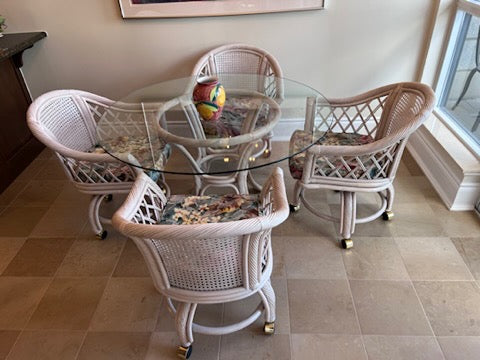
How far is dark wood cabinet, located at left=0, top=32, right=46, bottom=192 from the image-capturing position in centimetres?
249

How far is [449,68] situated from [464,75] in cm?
14

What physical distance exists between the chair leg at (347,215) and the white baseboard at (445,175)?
744 mm

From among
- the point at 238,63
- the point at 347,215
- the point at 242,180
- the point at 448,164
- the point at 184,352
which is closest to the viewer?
the point at 184,352

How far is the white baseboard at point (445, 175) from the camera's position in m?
2.04

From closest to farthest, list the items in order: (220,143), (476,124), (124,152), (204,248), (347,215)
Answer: (204,248), (220,143), (124,152), (347,215), (476,124)

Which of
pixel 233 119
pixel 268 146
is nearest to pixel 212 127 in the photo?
pixel 233 119

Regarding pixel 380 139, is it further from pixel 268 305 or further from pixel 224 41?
pixel 224 41

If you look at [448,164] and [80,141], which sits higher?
[80,141]

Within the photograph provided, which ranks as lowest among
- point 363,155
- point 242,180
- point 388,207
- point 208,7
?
point 388,207

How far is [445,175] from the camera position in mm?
2203

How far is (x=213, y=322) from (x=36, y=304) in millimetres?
906

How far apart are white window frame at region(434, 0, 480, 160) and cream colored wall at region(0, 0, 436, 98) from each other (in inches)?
6.6

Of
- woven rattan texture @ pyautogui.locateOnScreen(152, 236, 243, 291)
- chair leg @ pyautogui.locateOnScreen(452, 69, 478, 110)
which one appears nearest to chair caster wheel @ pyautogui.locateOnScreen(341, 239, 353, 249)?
woven rattan texture @ pyautogui.locateOnScreen(152, 236, 243, 291)

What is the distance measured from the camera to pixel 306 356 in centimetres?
143
